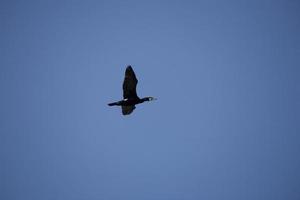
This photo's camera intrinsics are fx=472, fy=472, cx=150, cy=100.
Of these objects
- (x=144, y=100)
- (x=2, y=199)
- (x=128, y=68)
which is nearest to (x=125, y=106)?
(x=144, y=100)

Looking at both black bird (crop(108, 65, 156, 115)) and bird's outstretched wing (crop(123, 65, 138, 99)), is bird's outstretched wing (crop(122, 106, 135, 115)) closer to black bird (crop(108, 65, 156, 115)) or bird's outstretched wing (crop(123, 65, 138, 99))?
black bird (crop(108, 65, 156, 115))

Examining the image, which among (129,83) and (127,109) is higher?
(129,83)

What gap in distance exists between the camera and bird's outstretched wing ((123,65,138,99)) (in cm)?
4747

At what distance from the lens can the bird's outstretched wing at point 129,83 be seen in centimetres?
4747

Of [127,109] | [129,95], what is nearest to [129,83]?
[129,95]

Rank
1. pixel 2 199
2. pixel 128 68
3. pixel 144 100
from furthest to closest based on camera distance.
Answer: pixel 2 199, pixel 144 100, pixel 128 68

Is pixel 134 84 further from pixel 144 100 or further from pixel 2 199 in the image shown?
pixel 2 199

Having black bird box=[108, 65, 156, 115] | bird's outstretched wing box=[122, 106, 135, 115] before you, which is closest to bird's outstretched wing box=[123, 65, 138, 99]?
black bird box=[108, 65, 156, 115]

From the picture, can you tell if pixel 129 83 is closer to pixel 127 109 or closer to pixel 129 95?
pixel 129 95

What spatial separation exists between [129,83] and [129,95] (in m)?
1.98

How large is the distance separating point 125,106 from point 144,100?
2258mm

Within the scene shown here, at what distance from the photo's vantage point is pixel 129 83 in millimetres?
48469

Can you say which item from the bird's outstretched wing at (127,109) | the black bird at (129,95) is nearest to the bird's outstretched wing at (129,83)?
the black bird at (129,95)

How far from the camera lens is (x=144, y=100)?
50.6 metres
